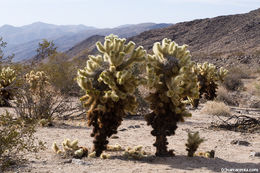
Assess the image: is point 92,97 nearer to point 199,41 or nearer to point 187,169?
point 187,169

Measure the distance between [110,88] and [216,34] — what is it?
62293 mm

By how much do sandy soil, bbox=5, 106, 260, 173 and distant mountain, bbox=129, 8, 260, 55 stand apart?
44036mm

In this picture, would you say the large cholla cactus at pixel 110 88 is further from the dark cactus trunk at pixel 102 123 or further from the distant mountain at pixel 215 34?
the distant mountain at pixel 215 34

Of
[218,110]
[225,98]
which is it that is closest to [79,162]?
[218,110]

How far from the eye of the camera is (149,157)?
20.0 ft

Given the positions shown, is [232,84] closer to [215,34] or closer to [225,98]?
[225,98]

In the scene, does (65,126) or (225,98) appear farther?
(225,98)

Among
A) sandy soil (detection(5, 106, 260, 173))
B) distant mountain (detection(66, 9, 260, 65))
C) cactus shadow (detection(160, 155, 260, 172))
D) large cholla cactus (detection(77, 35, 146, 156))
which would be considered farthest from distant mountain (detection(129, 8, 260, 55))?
large cholla cactus (detection(77, 35, 146, 156))

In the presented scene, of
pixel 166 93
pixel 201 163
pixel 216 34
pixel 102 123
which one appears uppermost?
pixel 216 34

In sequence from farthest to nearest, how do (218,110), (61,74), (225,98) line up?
(61,74) → (225,98) → (218,110)

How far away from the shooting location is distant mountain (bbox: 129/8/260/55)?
55.3 metres

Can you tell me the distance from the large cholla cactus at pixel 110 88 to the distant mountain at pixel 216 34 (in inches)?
1830

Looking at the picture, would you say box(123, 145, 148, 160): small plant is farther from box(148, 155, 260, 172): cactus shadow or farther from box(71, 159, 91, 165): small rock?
box(71, 159, 91, 165): small rock

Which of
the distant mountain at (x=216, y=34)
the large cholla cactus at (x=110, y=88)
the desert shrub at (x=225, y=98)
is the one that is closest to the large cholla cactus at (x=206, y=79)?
the desert shrub at (x=225, y=98)
